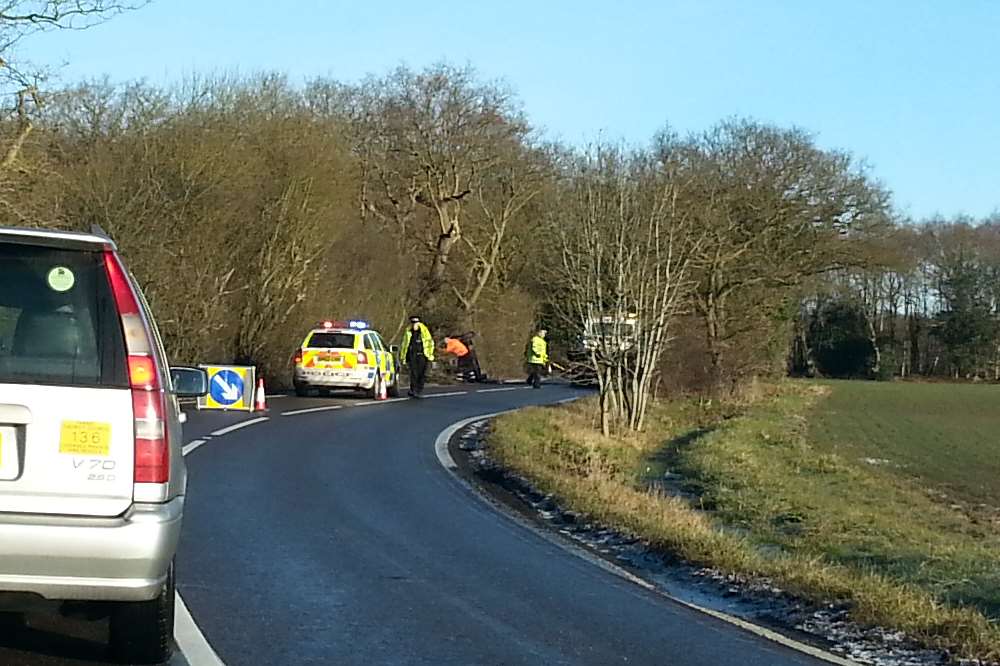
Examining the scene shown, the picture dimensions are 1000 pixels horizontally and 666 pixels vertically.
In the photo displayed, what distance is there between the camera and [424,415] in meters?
24.0

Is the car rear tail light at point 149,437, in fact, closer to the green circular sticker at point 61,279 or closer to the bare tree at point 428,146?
the green circular sticker at point 61,279

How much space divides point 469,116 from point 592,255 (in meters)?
21.9

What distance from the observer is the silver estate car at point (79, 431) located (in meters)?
5.31

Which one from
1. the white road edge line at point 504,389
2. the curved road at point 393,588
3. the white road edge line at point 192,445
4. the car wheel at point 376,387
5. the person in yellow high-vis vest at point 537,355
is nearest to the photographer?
the curved road at point 393,588

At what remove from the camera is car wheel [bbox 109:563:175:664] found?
Answer: 20.0ft

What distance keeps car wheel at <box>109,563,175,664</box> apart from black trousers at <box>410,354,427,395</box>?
927 inches

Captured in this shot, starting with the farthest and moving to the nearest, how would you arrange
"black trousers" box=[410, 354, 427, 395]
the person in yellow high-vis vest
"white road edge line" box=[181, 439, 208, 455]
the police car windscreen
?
the person in yellow high-vis vest, "black trousers" box=[410, 354, 427, 395], the police car windscreen, "white road edge line" box=[181, 439, 208, 455]

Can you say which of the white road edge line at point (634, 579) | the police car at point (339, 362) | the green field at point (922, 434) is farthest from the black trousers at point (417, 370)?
the white road edge line at point (634, 579)

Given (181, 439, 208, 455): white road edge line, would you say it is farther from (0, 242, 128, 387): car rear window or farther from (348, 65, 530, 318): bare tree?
(348, 65, 530, 318): bare tree

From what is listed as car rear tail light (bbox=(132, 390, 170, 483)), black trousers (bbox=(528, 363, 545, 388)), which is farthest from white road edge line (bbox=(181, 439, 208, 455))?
black trousers (bbox=(528, 363, 545, 388))

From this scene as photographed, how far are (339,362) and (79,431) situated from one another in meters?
22.6

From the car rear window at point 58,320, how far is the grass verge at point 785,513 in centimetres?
476

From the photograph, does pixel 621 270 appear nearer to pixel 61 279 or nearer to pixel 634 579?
pixel 634 579

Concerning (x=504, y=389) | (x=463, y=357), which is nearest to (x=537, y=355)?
(x=504, y=389)
